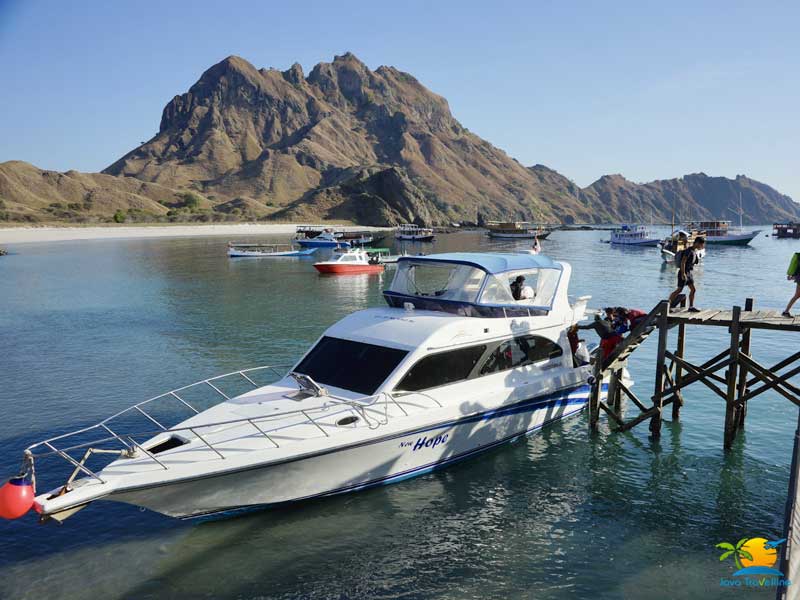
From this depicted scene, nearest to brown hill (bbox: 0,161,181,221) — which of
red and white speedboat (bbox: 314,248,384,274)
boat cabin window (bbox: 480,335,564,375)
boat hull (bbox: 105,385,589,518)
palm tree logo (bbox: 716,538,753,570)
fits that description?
red and white speedboat (bbox: 314,248,384,274)

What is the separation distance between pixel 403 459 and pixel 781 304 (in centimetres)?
3637

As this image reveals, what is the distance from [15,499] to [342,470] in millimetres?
4853

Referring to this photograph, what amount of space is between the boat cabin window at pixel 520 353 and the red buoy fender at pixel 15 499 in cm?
839

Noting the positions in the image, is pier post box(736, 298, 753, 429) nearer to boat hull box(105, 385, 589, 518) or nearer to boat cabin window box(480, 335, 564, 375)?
boat cabin window box(480, 335, 564, 375)

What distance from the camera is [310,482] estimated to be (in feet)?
32.3

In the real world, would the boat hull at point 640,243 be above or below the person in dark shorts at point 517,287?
above

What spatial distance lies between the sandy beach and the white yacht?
4144 inches

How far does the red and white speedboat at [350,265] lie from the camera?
5288 cm

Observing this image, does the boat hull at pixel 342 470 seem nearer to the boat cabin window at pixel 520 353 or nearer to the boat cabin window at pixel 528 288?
the boat cabin window at pixel 520 353

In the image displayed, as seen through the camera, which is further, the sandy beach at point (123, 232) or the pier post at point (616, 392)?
the sandy beach at point (123, 232)

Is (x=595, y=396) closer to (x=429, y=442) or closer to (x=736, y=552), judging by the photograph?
(x=736, y=552)

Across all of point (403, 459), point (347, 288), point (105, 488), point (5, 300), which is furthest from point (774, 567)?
point (5, 300)

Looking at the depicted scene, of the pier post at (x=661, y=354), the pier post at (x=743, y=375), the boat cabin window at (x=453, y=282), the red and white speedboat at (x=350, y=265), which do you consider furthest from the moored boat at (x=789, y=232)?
the boat cabin window at (x=453, y=282)

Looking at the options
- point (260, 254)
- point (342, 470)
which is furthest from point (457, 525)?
point (260, 254)
